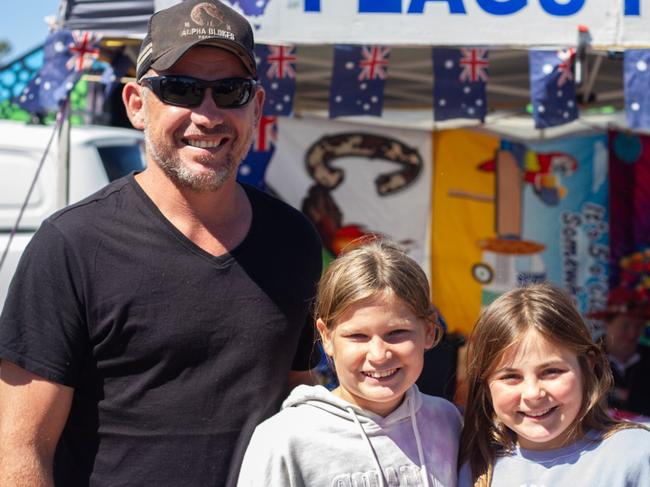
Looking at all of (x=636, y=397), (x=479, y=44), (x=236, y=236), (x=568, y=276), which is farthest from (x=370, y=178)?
(x=236, y=236)

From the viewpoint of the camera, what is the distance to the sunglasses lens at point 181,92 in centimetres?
199

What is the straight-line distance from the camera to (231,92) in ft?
6.73

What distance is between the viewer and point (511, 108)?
7676 mm

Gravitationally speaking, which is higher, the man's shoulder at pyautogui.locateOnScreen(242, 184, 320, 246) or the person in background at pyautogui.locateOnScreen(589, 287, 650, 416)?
the man's shoulder at pyautogui.locateOnScreen(242, 184, 320, 246)

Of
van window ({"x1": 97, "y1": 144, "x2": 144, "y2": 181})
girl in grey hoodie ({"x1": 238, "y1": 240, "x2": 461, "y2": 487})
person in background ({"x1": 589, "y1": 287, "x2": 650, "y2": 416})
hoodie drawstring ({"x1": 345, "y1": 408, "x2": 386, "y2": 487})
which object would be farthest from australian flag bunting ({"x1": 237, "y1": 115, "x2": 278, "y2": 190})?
hoodie drawstring ({"x1": 345, "y1": 408, "x2": 386, "y2": 487})

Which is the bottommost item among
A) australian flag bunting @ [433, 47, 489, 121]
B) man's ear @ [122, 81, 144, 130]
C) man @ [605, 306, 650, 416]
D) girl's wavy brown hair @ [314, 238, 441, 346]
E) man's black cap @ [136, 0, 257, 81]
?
man @ [605, 306, 650, 416]

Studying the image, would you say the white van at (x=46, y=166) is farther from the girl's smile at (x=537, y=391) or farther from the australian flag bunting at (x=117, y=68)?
the girl's smile at (x=537, y=391)

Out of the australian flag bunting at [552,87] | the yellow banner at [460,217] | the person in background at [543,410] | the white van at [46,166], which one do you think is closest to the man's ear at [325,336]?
the person in background at [543,410]

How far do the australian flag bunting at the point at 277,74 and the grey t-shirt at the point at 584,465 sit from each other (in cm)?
276

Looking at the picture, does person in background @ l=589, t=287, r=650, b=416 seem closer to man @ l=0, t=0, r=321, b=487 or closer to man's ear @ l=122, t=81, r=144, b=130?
man @ l=0, t=0, r=321, b=487

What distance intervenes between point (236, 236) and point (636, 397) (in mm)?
4941

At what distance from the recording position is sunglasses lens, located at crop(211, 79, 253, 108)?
6.68ft

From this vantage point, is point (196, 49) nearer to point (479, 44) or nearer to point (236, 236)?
point (236, 236)

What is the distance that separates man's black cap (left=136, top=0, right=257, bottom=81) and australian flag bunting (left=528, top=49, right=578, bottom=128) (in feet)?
7.67
